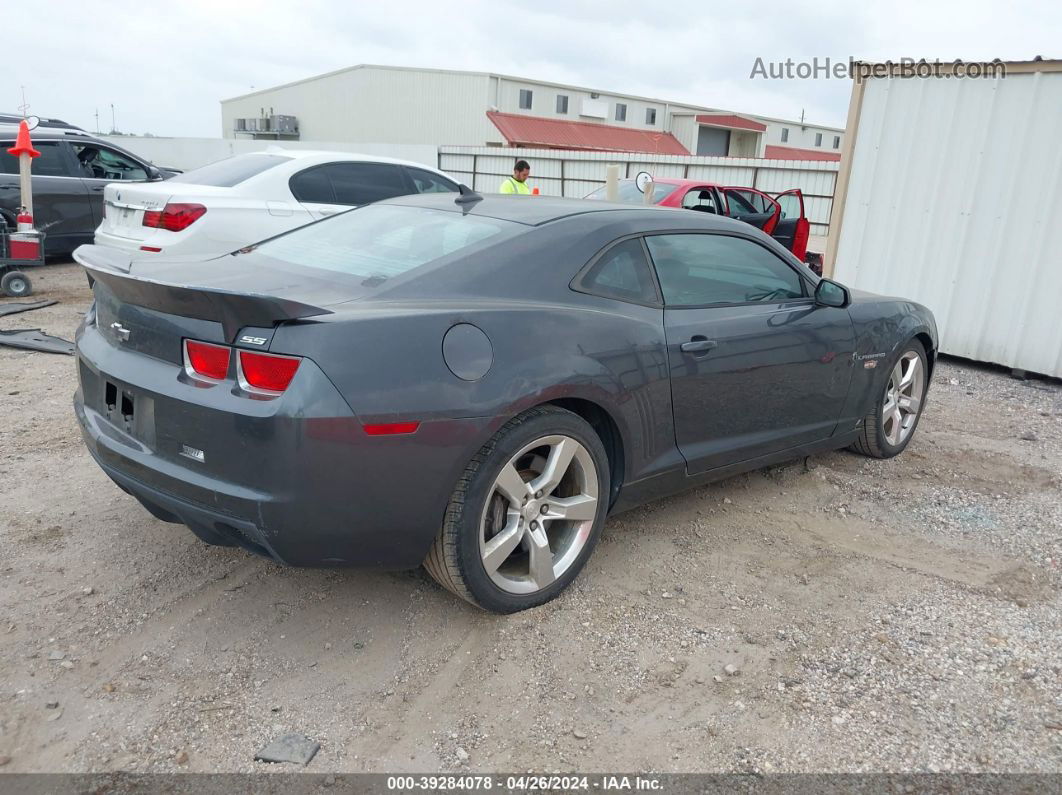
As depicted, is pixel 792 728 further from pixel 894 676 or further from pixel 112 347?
pixel 112 347

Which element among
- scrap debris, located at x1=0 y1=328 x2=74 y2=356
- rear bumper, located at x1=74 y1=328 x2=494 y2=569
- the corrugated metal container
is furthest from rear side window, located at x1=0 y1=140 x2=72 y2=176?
the corrugated metal container

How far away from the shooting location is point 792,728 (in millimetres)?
2592

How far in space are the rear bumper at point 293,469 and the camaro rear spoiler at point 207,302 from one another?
0.60ft

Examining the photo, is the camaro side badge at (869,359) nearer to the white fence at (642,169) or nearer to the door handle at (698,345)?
the door handle at (698,345)

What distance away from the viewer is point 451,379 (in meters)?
2.69

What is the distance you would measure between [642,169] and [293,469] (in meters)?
19.7

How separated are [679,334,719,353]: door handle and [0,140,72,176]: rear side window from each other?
31.7 feet

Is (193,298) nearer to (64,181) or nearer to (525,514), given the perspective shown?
(525,514)

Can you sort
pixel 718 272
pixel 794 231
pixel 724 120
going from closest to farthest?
pixel 718 272, pixel 794 231, pixel 724 120

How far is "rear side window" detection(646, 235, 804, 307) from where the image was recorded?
3.61 meters

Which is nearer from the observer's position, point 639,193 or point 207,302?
point 207,302

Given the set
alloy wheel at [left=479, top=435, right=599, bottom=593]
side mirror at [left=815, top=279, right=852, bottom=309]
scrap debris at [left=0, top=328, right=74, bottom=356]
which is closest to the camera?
alloy wheel at [left=479, top=435, right=599, bottom=593]

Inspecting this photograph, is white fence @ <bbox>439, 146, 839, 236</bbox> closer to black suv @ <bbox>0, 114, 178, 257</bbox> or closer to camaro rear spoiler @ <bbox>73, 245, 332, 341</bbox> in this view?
black suv @ <bbox>0, 114, 178, 257</bbox>

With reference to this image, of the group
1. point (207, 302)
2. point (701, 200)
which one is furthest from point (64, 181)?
point (207, 302)
